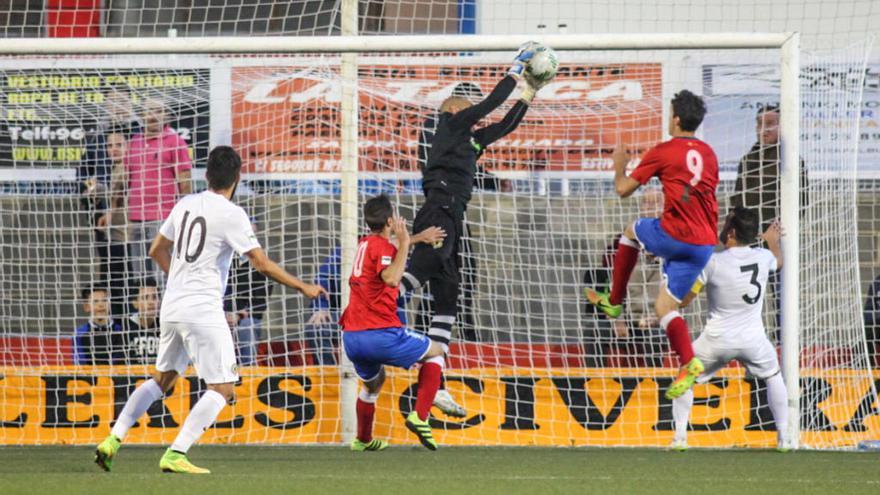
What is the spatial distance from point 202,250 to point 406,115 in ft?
16.2

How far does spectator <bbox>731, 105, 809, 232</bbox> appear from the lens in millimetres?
11742

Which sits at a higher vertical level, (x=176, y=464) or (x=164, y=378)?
(x=164, y=378)

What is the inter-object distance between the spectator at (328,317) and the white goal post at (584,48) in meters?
0.46

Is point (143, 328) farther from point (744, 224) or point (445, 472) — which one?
point (744, 224)

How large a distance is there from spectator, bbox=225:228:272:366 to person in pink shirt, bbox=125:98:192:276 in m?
0.71

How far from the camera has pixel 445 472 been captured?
8.51m

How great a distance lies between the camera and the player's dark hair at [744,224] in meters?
10.9

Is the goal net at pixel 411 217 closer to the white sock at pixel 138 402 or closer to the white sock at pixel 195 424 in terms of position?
the white sock at pixel 138 402

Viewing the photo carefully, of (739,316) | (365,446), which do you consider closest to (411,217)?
(365,446)

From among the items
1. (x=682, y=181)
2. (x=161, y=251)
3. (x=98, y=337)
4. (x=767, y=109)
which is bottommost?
(x=98, y=337)

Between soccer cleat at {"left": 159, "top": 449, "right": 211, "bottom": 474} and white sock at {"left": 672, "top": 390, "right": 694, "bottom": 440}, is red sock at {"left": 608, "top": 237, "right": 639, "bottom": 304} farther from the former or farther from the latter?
soccer cleat at {"left": 159, "top": 449, "right": 211, "bottom": 474}

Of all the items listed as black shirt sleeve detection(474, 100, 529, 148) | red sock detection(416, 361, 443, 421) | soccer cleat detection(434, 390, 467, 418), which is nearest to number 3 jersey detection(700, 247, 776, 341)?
black shirt sleeve detection(474, 100, 529, 148)

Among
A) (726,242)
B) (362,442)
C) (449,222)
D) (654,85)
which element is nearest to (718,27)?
(654,85)

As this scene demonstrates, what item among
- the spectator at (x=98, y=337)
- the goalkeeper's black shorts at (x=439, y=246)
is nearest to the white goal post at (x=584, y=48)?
the goalkeeper's black shorts at (x=439, y=246)
